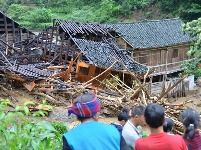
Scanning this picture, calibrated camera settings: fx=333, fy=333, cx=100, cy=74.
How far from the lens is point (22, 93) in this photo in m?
14.2

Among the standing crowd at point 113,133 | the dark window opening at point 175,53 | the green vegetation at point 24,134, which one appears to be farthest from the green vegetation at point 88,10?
the green vegetation at point 24,134

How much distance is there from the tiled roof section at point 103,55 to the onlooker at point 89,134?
1473 centimetres

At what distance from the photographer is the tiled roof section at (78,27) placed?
64.7 ft

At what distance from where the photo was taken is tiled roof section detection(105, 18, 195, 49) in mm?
23156

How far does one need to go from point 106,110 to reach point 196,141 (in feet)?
29.6

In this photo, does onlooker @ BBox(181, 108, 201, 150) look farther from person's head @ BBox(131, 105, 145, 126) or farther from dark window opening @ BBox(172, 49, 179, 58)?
dark window opening @ BBox(172, 49, 179, 58)

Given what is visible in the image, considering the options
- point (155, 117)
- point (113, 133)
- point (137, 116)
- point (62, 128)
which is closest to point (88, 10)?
point (137, 116)

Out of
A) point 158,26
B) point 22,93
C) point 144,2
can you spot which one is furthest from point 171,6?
point 22,93

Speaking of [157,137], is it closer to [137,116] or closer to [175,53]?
[137,116]

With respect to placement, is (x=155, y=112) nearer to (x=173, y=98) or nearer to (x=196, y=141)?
(x=196, y=141)

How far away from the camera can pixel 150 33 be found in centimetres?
2475

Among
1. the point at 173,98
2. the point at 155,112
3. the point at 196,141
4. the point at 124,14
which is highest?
the point at 124,14

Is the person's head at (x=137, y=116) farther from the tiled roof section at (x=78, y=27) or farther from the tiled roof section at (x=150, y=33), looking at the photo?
the tiled roof section at (x=150, y=33)

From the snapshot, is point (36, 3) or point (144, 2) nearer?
point (144, 2)
